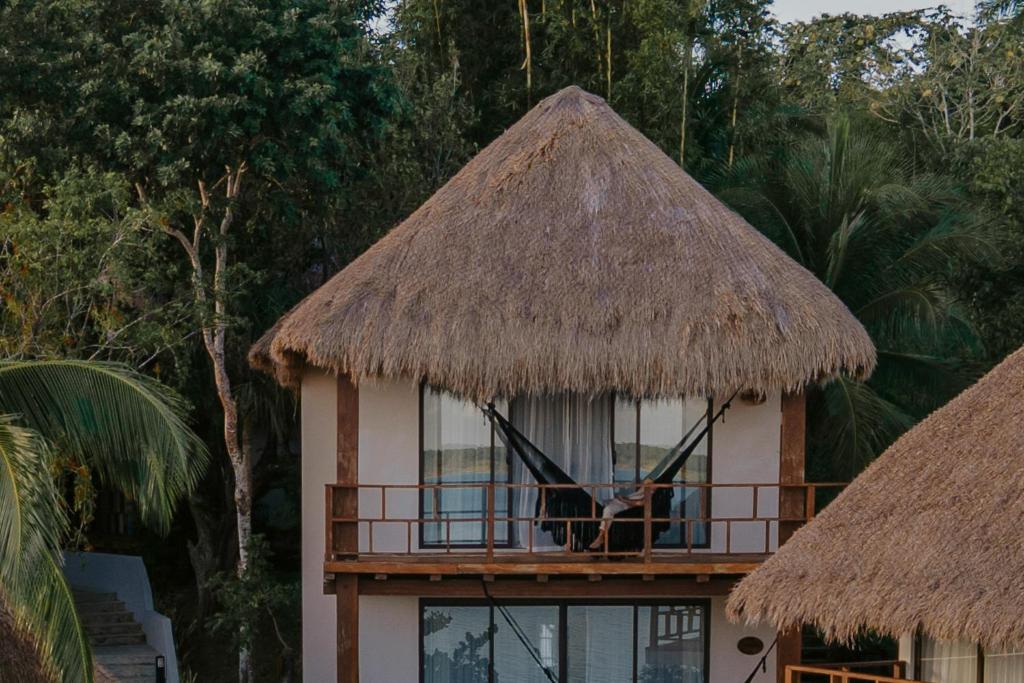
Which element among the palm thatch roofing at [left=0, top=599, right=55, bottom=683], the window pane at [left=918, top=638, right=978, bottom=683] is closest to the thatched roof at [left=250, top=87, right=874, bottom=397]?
the window pane at [left=918, top=638, right=978, bottom=683]

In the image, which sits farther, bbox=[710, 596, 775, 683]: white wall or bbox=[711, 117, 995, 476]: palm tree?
bbox=[711, 117, 995, 476]: palm tree

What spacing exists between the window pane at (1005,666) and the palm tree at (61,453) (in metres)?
6.12

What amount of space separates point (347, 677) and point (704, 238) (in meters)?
4.88

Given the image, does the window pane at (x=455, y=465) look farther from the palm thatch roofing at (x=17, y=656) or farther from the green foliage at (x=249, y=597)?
the palm thatch roofing at (x=17, y=656)

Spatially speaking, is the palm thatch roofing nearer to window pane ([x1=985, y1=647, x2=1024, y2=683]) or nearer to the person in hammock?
the person in hammock

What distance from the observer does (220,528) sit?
65.1 feet

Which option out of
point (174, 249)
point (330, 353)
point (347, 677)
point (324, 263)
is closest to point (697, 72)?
point (324, 263)

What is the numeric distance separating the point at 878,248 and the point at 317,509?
7.01m

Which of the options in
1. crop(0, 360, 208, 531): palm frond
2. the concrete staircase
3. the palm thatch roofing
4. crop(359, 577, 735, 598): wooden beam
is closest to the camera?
the palm thatch roofing

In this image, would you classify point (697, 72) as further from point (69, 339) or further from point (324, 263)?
point (69, 339)

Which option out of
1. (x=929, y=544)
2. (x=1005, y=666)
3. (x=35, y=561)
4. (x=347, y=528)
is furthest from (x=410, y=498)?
(x=1005, y=666)

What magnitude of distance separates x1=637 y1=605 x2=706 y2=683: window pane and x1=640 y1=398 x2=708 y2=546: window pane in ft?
2.06

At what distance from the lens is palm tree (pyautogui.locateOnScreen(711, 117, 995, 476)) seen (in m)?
17.9

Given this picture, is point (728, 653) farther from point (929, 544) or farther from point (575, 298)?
point (929, 544)
